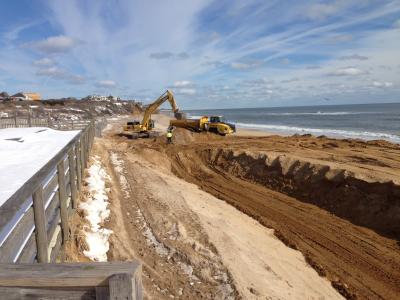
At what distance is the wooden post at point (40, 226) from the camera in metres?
3.75

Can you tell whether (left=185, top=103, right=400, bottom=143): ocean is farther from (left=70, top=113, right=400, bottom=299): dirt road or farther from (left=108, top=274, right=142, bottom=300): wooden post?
(left=108, top=274, right=142, bottom=300): wooden post

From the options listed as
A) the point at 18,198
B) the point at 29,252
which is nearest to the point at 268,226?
the point at 29,252

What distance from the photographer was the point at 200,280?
6.05 meters

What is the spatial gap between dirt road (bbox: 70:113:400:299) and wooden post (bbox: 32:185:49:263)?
2068 mm

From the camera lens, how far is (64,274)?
1846mm

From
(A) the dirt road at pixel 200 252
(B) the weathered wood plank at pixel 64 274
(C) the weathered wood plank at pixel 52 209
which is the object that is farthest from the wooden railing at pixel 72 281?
(A) the dirt road at pixel 200 252

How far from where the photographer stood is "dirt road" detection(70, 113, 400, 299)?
644 cm

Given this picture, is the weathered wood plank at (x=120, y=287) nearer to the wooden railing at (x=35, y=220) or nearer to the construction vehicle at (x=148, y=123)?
the wooden railing at (x=35, y=220)

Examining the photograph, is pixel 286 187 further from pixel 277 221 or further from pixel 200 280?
Answer: pixel 200 280

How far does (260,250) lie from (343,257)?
2.41 m

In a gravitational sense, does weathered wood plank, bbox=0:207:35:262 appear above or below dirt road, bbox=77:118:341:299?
above

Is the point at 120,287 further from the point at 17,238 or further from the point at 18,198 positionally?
the point at 17,238

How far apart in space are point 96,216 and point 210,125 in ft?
68.5

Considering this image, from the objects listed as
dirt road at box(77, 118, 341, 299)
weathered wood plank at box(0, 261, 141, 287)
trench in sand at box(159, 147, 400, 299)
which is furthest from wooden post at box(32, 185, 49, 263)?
trench in sand at box(159, 147, 400, 299)
